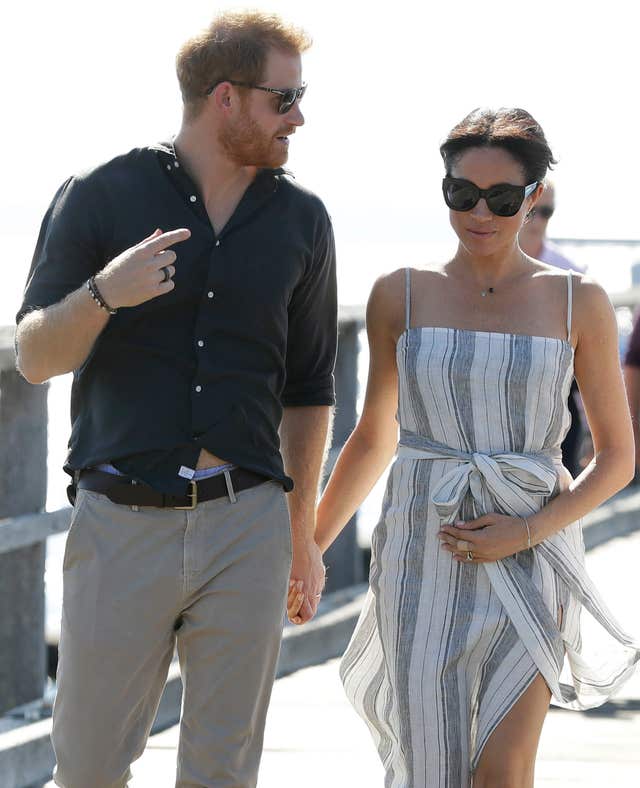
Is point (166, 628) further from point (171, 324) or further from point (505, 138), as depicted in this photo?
point (505, 138)

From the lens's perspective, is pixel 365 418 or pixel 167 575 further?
pixel 365 418

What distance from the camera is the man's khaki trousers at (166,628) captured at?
3.60m

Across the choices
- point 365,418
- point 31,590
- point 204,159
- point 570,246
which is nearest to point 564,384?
point 365,418

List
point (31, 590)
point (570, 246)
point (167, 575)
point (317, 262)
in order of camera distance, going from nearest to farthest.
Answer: point (167, 575), point (317, 262), point (31, 590), point (570, 246)

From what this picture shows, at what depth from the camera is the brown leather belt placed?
141 inches

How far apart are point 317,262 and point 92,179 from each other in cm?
55

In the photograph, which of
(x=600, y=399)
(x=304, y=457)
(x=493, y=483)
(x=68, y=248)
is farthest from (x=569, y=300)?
(x=68, y=248)

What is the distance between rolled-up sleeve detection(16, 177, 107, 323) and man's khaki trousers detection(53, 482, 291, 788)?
44 cm

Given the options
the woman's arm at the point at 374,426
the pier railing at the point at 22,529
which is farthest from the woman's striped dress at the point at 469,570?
the pier railing at the point at 22,529

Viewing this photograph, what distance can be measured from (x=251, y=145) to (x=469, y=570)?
3.48ft

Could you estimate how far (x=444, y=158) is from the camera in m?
3.94

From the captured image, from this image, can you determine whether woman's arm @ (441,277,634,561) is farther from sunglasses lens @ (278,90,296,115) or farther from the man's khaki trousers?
sunglasses lens @ (278,90,296,115)

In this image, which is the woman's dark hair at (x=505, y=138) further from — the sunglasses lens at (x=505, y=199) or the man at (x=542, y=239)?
the man at (x=542, y=239)

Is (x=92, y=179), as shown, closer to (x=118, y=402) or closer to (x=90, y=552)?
(x=118, y=402)
